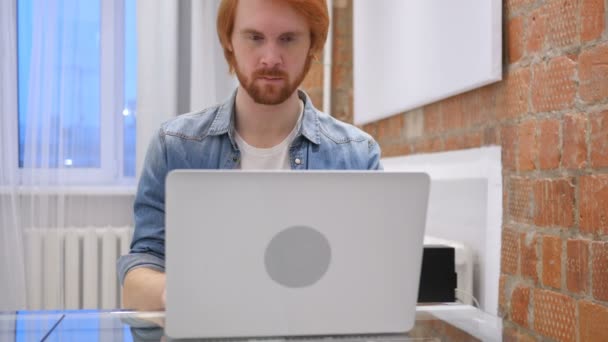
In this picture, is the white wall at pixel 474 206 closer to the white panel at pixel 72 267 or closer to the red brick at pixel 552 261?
the red brick at pixel 552 261

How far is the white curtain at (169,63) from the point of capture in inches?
123

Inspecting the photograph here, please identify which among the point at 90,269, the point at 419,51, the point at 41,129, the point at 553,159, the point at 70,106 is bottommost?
the point at 90,269

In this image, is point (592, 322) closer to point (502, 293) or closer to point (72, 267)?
point (502, 293)

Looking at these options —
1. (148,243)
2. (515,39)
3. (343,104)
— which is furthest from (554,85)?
(343,104)

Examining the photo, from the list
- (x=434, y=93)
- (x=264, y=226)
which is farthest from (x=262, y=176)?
(x=434, y=93)

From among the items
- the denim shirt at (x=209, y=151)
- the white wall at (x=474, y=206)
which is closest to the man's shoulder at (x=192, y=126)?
the denim shirt at (x=209, y=151)

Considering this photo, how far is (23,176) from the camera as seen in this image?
300cm

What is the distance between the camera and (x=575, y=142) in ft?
4.83

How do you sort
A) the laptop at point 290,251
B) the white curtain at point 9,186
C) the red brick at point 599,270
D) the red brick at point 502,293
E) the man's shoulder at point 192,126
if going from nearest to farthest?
the laptop at point 290,251 < the red brick at point 599,270 < the man's shoulder at point 192,126 < the red brick at point 502,293 < the white curtain at point 9,186

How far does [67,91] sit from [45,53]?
194 millimetres

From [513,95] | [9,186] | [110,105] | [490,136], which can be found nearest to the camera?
[513,95]

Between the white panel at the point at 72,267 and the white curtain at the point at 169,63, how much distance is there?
1.46ft

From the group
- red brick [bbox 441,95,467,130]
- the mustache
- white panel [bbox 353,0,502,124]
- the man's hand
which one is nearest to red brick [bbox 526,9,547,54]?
white panel [bbox 353,0,502,124]

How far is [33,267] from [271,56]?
207 cm
